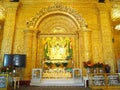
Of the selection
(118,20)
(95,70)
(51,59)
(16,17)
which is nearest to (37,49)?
(51,59)

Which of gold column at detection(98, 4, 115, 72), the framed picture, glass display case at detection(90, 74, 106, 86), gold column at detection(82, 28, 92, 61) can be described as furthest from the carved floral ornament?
the framed picture

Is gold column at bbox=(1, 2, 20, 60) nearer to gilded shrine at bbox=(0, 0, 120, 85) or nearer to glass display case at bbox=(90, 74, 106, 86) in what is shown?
gilded shrine at bbox=(0, 0, 120, 85)

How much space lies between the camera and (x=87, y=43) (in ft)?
33.1

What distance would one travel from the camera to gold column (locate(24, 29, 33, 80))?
968cm

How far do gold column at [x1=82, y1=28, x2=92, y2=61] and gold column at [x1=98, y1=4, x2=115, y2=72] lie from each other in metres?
0.96

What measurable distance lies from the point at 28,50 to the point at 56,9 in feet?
11.8

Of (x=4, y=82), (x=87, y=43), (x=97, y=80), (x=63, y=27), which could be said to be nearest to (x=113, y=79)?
(x=97, y=80)

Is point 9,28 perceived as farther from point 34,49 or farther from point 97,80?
point 97,80

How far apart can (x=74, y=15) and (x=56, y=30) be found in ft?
5.97

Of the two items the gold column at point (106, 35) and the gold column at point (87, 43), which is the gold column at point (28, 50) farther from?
the gold column at point (106, 35)

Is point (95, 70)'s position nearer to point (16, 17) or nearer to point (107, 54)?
point (107, 54)

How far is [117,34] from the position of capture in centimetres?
1443

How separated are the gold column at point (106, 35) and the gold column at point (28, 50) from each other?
502cm

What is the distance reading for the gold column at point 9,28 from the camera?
989 cm
